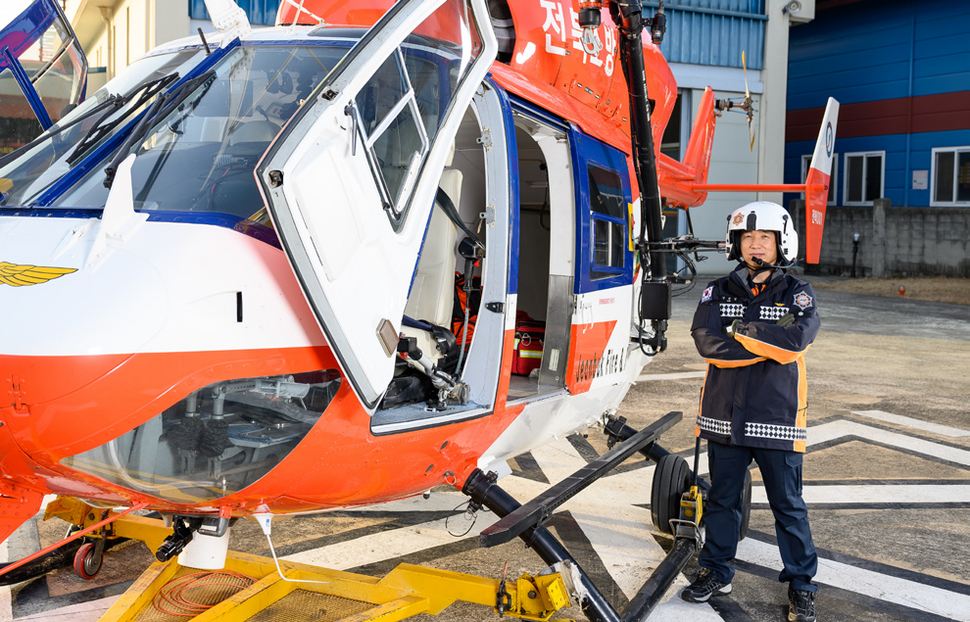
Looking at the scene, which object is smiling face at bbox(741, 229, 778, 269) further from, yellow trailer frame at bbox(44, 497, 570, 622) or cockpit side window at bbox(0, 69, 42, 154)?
cockpit side window at bbox(0, 69, 42, 154)

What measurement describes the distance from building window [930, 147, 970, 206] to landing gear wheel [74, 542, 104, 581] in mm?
23376

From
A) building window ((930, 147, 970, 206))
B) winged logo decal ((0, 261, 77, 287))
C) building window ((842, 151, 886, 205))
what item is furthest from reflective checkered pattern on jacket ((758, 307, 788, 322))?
building window ((842, 151, 886, 205))

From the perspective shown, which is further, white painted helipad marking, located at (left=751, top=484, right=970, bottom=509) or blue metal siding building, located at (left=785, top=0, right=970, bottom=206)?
blue metal siding building, located at (left=785, top=0, right=970, bottom=206)

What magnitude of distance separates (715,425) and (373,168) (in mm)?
2340

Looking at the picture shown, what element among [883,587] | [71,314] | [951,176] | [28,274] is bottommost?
[883,587]

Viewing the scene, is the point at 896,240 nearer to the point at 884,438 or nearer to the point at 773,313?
the point at 884,438

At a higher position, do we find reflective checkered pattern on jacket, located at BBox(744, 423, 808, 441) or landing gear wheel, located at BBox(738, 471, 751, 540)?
reflective checkered pattern on jacket, located at BBox(744, 423, 808, 441)

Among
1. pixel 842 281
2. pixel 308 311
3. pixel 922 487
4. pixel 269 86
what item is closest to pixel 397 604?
pixel 308 311

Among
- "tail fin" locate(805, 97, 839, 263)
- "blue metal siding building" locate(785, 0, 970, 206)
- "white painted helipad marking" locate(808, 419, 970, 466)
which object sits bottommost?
"white painted helipad marking" locate(808, 419, 970, 466)

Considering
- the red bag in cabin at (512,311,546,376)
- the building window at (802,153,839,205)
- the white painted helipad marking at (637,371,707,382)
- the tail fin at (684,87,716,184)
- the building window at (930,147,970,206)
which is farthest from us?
the building window at (802,153,839,205)

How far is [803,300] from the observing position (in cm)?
416

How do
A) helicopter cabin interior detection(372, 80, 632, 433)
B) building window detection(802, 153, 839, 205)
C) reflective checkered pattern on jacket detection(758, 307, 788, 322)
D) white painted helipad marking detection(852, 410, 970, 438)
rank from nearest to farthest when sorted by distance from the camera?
1. helicopter cabin interior detection(372, 80, 632, 433)
2. reflective checkered pattern on jacket detection(758, 307, 788, 322)
3. white painted helipad marking detection(852, 410, 970, 438)
4. building window detection(802, 153, 839, 205)

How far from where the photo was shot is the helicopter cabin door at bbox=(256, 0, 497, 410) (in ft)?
8.09

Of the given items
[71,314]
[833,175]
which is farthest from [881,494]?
[833,175]
